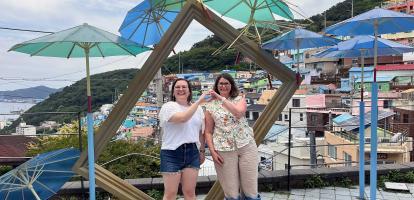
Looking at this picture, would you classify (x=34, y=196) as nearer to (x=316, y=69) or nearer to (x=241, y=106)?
(x=241, y=106)

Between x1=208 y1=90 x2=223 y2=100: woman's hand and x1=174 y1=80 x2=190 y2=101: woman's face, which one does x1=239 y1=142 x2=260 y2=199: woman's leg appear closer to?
x1=208 y1=90 x2=223 y2=100: woman's hand

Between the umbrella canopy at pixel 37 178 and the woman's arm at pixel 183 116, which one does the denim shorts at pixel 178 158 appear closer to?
the woman's arm at pixel 183 116

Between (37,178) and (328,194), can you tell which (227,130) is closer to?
(37,178)

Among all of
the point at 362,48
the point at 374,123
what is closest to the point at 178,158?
the point at 374,123

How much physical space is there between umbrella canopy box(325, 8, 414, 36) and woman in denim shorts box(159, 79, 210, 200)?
145cm

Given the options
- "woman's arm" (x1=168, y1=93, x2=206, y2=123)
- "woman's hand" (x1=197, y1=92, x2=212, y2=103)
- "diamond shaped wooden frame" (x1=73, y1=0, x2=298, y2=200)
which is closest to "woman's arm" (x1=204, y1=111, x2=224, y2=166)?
"woman's hand" (x1=197, y1=92, x2=212, y2=103)

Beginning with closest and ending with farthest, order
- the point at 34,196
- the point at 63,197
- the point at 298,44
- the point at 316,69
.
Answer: the point at 34,196 < the point at 298,44 < the point at 63,197 < the point at 316,69

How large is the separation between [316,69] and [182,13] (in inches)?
1985

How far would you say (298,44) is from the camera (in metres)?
4.14

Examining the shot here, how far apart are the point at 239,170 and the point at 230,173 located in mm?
86

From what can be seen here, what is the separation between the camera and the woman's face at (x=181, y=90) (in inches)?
116

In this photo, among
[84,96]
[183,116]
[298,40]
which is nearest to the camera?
[183,116]

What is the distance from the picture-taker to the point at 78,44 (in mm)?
3150

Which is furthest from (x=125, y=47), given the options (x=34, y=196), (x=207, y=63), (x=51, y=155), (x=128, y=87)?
(x=207, y=63)
